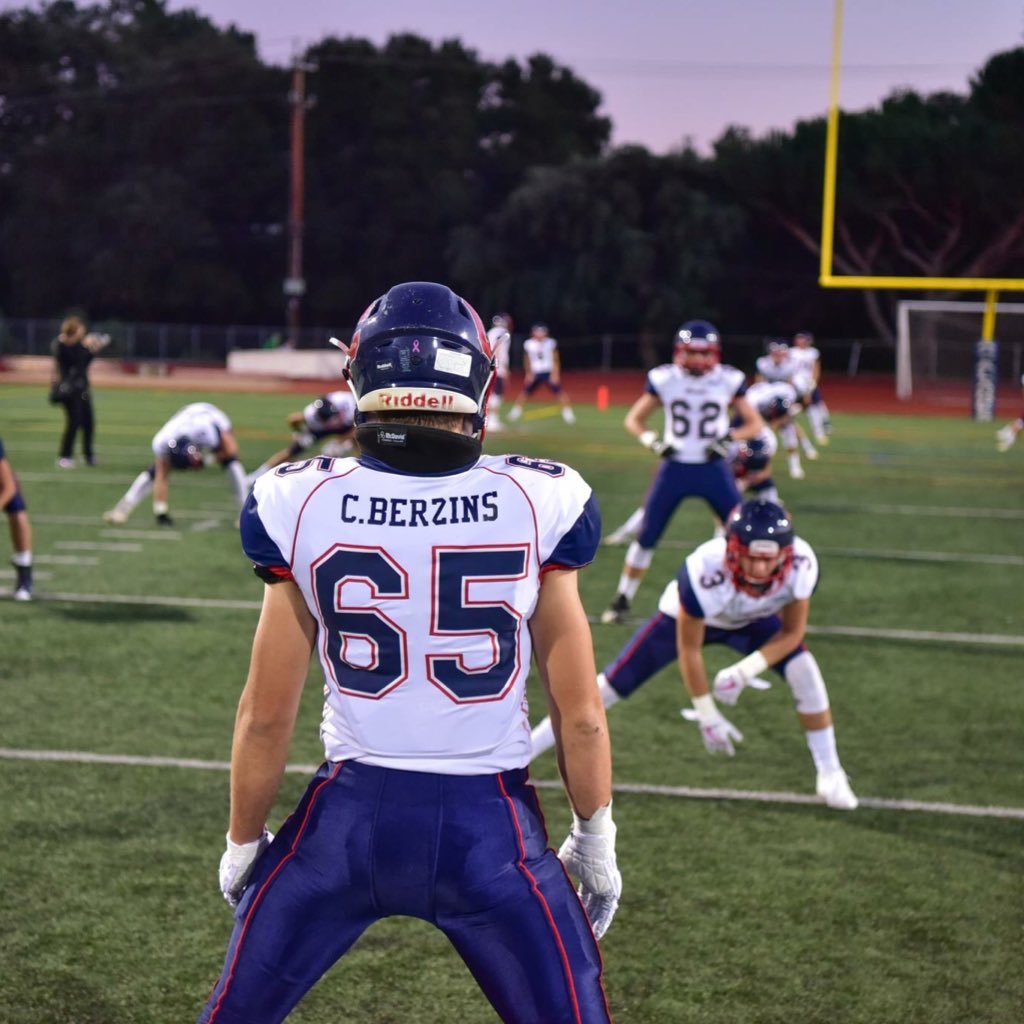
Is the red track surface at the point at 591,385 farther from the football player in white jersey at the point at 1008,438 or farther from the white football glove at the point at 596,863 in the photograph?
the white football glove at the point at 596,863

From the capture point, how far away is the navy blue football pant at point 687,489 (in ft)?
30.2

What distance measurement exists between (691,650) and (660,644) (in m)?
0.29

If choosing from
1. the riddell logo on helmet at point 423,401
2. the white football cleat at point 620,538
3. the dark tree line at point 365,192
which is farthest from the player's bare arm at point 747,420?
the dark tree line at point 365,192

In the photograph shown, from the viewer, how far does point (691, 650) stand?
18.1 feet

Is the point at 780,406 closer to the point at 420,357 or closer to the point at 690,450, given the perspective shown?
the point at 690,450

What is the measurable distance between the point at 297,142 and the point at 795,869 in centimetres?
4468

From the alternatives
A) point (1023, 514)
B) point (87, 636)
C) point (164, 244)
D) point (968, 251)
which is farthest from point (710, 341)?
point (164, 244)

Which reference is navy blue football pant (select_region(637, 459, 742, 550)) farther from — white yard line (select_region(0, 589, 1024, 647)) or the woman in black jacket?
the woman in black jacket

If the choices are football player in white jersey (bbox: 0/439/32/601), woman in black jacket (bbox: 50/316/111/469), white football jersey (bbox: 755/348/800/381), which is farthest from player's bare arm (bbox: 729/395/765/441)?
white football jersey (bbox: 755/348/800/381)

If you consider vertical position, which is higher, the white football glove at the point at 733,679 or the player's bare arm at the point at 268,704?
the player's bare arm at the point at 268,704

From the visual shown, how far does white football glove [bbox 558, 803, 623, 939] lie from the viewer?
103 inches

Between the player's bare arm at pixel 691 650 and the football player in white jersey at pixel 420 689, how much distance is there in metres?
2.94

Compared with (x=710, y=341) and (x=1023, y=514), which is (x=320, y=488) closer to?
(x=710, y=341)

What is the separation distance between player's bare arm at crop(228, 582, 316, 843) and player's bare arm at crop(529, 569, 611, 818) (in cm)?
44
